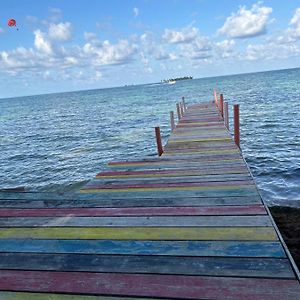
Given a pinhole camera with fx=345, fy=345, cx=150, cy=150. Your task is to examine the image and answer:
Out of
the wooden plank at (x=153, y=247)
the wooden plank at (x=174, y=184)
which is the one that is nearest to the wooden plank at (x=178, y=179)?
the wooden plank at (x=174, y=184)

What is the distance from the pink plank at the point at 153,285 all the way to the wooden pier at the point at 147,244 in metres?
0.01

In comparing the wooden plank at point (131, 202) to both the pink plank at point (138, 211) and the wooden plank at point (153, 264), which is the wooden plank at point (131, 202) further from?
the wooden plank at point (153, 264)

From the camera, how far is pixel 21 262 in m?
4.26

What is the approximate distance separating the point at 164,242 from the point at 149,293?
3.50ft

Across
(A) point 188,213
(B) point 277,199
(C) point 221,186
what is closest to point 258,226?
(A) point 188,213

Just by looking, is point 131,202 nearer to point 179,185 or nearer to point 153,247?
point 179,185

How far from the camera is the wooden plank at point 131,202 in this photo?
5.94m

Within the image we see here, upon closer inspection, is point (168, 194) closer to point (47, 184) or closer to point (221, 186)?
point (221, 186)

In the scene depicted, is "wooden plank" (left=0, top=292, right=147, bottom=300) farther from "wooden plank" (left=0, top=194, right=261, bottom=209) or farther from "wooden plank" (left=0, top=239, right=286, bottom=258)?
"wooden plank" (left=0, top=194, right=261, bottom=209)

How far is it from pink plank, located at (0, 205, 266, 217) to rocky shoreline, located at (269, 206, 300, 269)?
274cm

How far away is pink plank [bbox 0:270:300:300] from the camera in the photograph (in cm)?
342

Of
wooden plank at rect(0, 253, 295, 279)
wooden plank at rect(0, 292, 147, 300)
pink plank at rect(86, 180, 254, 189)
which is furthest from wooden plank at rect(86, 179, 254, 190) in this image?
wooden plank at rect(0, 292, 147, 300)

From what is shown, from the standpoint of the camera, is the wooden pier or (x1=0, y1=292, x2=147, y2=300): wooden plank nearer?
(x1=0, y1=292, x2=147, y2=300): wooden plank

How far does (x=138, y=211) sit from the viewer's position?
18.9 feet
